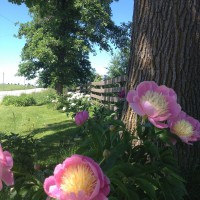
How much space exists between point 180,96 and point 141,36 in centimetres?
63

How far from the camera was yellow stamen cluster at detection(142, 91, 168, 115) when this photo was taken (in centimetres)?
160

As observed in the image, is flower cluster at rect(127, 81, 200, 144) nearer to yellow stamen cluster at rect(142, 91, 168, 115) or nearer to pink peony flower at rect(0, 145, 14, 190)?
yellow stamen cluster at rect(142, 91, 168, 115)

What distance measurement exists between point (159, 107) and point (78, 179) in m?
0.59

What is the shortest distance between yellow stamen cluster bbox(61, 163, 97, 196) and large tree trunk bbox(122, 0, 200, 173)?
2.27 metres

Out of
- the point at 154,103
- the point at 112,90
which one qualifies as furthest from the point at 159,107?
the point at 112,90

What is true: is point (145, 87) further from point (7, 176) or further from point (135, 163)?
point (7, 176)

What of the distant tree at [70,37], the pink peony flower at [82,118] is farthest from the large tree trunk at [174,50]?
the distant tree at [70,37]

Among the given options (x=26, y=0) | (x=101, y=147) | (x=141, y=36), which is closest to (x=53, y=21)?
(x=26, y=0)

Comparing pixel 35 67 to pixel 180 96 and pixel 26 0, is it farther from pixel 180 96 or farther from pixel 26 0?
pixel 180 96

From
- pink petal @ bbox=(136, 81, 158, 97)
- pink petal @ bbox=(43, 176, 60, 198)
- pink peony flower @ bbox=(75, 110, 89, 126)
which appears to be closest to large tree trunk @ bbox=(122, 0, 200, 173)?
pink peony flower @ bbox=(75, 110, 89, 126)

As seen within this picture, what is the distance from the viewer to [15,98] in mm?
24781

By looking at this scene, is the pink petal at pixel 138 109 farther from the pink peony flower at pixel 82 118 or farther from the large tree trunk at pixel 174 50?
the large tree trunk at pixel 174 50

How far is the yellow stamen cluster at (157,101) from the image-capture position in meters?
1.60

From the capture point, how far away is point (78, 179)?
1134 mm
